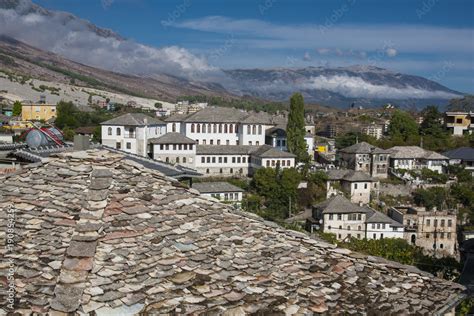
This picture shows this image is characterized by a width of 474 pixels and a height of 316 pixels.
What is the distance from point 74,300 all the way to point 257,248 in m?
2.13

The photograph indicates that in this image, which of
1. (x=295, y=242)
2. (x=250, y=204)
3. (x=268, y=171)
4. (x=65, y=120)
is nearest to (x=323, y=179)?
(x=268, y=171)

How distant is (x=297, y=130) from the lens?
51344 mm

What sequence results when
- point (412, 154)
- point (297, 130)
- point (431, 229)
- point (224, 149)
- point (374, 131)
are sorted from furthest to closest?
point (374, 131)
point (412, 154)
point (297, 130)
point (224, 149)
point (431, 229)

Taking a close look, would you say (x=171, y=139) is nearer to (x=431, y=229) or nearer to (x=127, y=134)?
(x=127, y=134)

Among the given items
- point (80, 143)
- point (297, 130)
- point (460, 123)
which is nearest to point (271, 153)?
point (297, 130)

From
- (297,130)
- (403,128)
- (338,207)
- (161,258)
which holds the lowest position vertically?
(338,207)

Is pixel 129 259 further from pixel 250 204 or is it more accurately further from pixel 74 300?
pixel 250 204

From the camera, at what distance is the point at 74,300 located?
172 inches

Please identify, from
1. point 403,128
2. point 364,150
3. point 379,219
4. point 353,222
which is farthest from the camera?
point 403,128

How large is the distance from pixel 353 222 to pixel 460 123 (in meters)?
39.7

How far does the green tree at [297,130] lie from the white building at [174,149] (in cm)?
996

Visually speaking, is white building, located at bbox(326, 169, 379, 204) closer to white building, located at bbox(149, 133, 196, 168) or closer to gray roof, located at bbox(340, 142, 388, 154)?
gray roof, located at bbox(340, 142, 388, 154)

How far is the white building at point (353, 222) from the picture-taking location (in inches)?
1524

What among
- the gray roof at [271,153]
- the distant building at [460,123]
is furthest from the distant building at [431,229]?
the distant building at [460,123]
